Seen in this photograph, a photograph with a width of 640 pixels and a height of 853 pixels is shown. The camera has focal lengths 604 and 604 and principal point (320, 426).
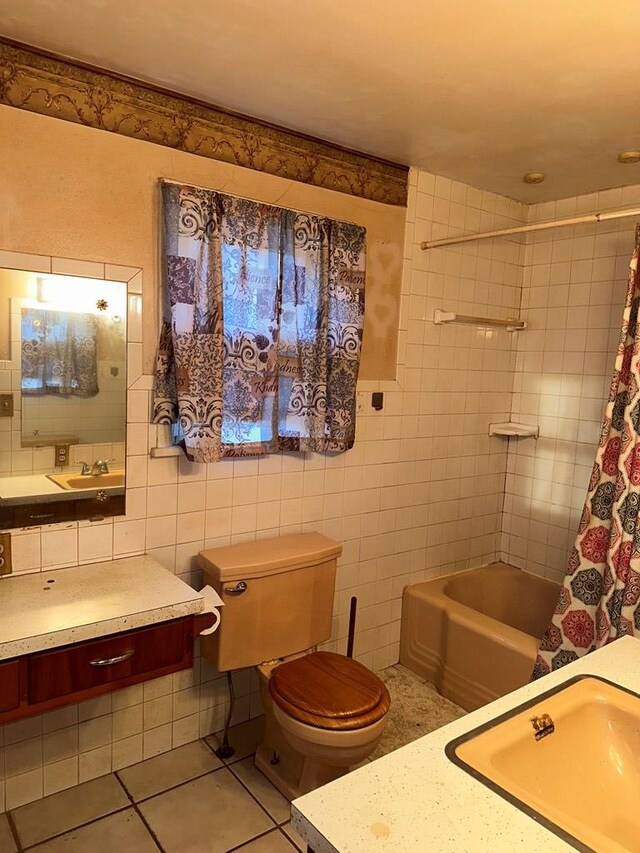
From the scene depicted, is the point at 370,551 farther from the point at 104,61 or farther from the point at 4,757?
the point at 104,61

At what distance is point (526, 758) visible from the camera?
1.10 metres

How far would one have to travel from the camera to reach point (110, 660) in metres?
1.68

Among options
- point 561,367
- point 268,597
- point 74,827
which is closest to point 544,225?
point 561,367

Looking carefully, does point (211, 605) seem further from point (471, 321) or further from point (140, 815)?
point (471, 321)

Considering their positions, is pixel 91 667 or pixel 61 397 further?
pixel 61 397

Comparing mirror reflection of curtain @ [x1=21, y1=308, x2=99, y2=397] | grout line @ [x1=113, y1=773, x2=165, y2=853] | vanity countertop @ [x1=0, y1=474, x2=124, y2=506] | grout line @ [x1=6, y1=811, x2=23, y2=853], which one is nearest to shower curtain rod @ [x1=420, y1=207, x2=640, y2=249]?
mirror reflection of curtain @ [x1=21, y1=308, x2=99, y2=397]

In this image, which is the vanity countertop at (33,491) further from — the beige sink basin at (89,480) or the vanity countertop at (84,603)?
the vanity countertop at (84,603)

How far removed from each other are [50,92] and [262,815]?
96.1 inches

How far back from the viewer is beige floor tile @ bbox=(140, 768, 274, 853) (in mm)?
1932

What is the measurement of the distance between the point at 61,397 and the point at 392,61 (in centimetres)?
145

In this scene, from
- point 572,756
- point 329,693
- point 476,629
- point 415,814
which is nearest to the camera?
point 415,814

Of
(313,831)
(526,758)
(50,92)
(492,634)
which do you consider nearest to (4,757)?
(313,831)

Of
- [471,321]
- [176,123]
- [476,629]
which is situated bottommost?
[476,629]

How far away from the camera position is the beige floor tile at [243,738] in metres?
2.37
